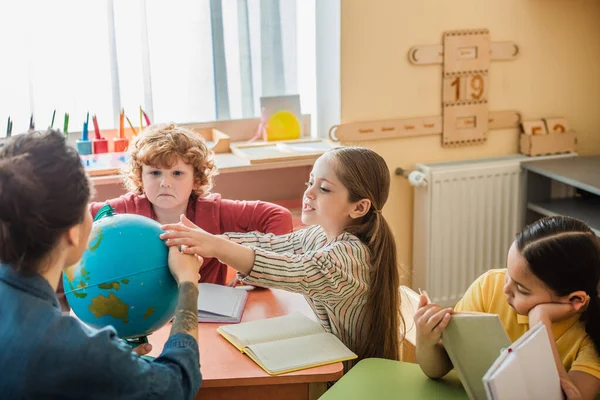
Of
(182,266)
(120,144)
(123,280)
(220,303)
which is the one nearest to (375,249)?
(220,303)

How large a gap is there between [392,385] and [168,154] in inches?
45.9

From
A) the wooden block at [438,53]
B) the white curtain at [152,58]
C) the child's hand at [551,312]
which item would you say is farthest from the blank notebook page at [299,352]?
the wooden block at [438,53]

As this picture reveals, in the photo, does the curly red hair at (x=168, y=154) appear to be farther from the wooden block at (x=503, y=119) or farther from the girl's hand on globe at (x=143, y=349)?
the wooden block at (x=503, y=119)

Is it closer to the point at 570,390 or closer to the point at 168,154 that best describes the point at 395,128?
the point at 168,154

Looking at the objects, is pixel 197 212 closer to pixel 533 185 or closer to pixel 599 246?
pixel 599 246

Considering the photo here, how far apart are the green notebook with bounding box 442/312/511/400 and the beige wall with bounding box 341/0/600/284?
2.14 m

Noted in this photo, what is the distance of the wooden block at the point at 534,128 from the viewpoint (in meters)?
3.88

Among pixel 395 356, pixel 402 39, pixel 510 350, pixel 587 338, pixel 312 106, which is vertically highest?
pixel 402 39

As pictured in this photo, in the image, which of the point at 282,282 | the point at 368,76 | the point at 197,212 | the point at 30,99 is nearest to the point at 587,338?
the point at 282,282

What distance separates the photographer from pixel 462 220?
149 inches

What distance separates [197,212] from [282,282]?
0.81 m

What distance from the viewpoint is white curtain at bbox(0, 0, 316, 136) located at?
A: 328 centimetres

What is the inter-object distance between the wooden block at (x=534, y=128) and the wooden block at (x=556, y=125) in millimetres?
26

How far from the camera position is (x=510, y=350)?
137cm
